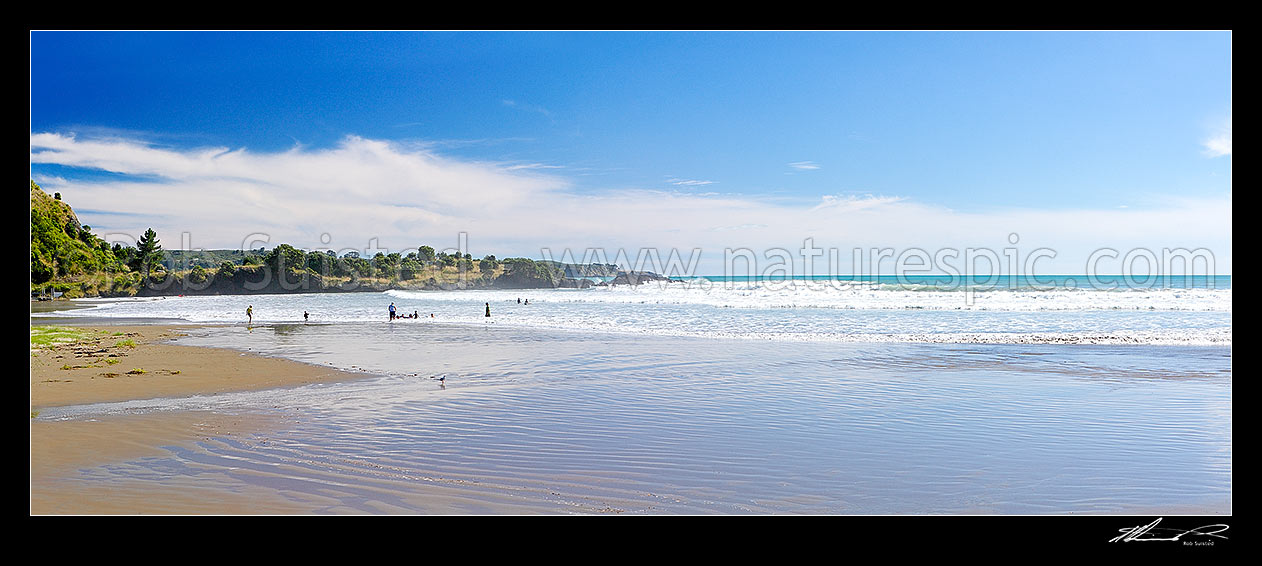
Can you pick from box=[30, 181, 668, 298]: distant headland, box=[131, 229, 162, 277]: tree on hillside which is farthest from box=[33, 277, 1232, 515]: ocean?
box=[131, 229, 162, 277]: tree on hillside

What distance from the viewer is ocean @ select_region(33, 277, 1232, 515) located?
512cm

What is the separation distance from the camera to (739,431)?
7309 mm

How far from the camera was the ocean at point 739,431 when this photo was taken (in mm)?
5121

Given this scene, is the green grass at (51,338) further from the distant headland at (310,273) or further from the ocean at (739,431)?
the distant headland at (310,273)

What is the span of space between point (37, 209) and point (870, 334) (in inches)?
1165

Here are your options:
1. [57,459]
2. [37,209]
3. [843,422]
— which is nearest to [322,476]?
[57,459]
